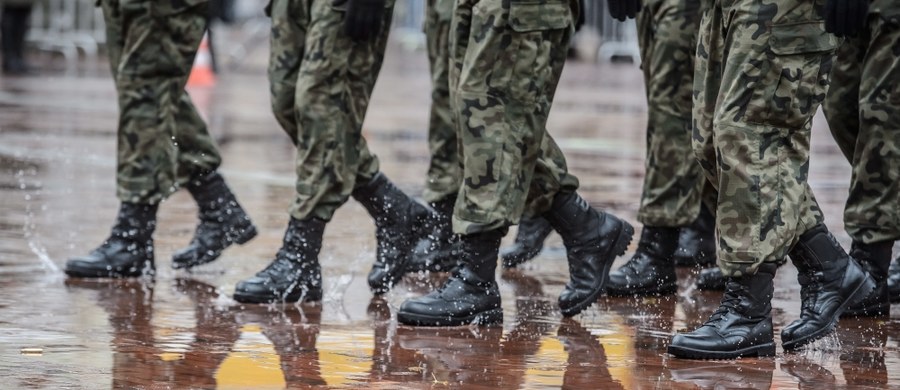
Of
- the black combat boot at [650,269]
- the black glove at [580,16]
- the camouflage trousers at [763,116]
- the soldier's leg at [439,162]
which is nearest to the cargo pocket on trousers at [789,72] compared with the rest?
the camouflage trousers at [763,116]

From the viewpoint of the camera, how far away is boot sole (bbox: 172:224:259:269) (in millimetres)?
6434

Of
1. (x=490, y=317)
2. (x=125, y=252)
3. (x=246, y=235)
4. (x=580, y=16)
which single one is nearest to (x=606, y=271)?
(x=490, y=317)

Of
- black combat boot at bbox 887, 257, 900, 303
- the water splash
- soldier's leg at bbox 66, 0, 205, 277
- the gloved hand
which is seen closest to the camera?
the gloved hand

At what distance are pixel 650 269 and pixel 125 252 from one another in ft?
6.18

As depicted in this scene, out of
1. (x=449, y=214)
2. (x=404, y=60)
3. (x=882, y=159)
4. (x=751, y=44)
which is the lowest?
(x=404, y=60)

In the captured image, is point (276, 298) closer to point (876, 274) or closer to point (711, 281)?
point (711, 281)

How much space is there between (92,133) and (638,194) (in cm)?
457

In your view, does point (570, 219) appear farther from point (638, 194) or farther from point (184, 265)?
point (638, 194)

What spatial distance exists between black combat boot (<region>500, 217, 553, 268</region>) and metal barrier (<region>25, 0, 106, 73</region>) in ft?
54.5

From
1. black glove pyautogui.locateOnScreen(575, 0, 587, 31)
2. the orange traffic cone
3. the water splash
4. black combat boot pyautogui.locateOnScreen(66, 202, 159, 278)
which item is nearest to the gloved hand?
black glove pyautogui.locateOnScreen(575, 0, 587, 31)

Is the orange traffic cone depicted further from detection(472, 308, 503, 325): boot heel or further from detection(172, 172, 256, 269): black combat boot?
detection(472, 308, 503, 325): boot heel

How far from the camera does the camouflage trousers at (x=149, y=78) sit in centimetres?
625

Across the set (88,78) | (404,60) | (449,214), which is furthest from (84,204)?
(404,60)

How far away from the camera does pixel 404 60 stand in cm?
2477
